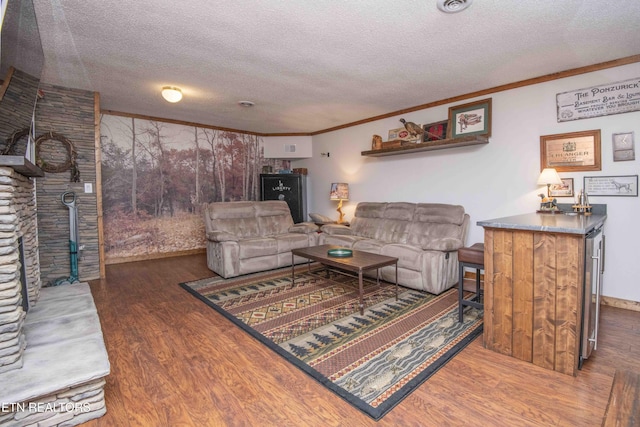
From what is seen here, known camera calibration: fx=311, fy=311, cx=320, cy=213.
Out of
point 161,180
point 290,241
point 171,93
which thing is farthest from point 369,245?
point 161,180

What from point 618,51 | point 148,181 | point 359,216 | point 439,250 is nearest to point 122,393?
point 439,250

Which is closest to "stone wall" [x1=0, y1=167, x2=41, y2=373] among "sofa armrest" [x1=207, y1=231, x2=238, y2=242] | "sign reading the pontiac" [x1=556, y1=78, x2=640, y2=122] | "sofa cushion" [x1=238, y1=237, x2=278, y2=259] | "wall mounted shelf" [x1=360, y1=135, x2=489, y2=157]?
"sofa armrest" [x1=207, y1=231, x2=238, y2=242]

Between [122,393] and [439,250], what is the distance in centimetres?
295

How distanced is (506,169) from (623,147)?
1.01 meters

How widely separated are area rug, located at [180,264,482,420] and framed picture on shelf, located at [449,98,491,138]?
1979mm

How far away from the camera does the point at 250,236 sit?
4660 millimetres

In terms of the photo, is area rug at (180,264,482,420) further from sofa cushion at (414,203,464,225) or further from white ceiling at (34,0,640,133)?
white ceiling at (34,0,640,133)

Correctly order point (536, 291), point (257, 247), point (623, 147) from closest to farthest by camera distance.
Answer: point (536, 291), point (623, 147), point (257, 247)

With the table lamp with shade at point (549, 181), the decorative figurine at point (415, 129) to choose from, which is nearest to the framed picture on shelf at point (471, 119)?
the decorative figurine at point (415, 129)

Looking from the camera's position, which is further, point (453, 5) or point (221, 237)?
point (221, 237)

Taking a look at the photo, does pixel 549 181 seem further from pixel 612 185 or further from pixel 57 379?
pixel 57 379

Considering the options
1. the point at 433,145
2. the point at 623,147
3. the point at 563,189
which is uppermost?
the point at 433,145

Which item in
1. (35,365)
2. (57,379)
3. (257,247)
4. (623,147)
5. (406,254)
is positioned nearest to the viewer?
(57,379)

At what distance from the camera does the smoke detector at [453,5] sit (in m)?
2.06
